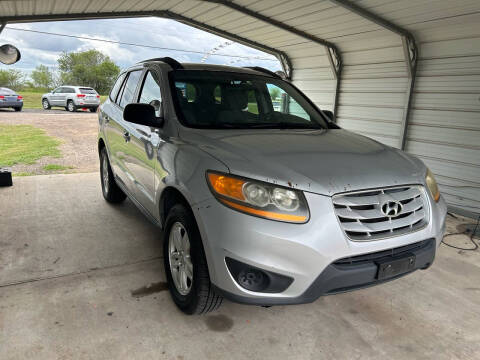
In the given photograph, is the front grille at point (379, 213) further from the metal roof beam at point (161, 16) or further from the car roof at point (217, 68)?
the metal roof beam at point (161, 16)

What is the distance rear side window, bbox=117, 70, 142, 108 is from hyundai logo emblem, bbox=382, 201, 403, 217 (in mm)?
2561

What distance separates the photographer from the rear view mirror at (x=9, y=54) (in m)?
5.30

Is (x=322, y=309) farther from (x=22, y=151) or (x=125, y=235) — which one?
(x=22, y=151)

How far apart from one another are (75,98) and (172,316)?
21.2 metres

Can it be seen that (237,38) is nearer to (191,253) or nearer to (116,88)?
(116,88)

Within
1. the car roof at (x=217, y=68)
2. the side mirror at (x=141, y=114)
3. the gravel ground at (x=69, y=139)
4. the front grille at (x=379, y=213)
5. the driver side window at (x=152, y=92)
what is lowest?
the gravel ground at (x=69, y=139)

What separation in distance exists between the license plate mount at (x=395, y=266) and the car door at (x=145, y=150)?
5.43 feet

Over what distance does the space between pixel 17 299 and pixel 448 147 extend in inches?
249

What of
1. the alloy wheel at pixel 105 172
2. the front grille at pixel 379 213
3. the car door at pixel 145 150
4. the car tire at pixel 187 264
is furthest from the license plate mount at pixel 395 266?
the alloy wheel at pixel 105 172

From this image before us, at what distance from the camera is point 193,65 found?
3166 mm

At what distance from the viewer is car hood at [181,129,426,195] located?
1890 millimetres

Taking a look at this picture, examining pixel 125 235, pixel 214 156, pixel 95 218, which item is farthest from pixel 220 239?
pixel 95 218

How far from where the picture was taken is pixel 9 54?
538 centimetres

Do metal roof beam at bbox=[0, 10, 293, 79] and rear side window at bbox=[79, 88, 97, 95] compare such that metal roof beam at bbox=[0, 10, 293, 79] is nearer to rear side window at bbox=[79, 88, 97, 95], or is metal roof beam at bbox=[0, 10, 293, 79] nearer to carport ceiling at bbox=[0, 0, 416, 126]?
carport ceiling at bbox=[0, 0, 416, 126]
